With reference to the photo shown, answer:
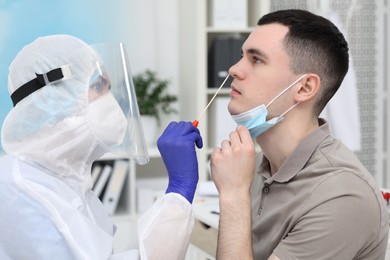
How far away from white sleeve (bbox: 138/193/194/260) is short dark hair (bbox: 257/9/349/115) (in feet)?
1.48

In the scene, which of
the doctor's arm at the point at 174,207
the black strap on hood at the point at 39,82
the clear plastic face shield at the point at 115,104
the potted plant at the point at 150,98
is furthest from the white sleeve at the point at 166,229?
the potted plant at the point at 150,98

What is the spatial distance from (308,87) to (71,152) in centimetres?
62

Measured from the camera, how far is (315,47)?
149 cm

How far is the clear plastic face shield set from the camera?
1.47m

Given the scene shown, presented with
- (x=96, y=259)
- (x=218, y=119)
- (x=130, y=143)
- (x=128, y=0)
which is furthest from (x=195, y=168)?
(x=128, y=0)

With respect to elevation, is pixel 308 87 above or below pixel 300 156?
above

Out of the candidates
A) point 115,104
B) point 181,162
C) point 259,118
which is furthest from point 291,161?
point 115,104

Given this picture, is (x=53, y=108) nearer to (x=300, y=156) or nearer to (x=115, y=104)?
(x=115, y=104)

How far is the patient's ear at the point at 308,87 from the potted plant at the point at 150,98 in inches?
79.3

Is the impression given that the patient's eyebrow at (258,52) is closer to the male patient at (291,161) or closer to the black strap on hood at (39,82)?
the male patient at (291,161)

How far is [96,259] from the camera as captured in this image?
4.33 ft

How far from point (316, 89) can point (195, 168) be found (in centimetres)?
37

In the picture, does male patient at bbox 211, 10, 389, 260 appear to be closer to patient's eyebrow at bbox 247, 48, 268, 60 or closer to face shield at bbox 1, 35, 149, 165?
patient's eyebrow at bbox 247, 48, 268, 60

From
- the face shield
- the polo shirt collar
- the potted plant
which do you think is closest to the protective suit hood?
the face shield
